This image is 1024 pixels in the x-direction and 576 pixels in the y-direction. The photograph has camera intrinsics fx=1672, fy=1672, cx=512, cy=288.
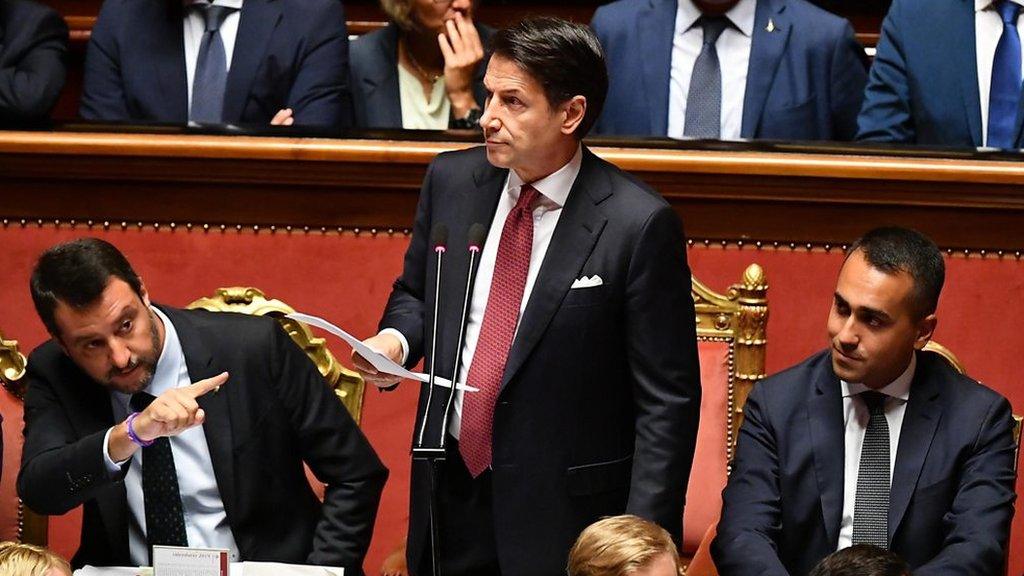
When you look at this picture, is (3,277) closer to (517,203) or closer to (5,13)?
(5,13)

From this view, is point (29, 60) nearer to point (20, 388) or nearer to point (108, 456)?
point (20, 388)

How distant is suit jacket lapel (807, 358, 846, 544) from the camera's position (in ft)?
7.08

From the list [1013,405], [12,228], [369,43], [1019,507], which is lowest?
[1019,507]

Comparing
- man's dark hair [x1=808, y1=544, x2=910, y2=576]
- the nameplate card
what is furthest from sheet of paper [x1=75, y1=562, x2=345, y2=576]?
man's dark hair [x1=808, y1=544, x2=910, y2=576]

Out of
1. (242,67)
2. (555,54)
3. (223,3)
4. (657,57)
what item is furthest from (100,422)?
(657,57)

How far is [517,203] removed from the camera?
2105 mm

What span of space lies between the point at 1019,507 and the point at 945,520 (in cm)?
55

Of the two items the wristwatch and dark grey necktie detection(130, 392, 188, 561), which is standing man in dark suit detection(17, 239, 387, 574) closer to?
dark grey necktie detection(130, 392, 188, 561)

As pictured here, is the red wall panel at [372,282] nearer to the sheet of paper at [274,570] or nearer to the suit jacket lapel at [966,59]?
the suit jacket lapel at [966,59]

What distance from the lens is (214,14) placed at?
310 cm

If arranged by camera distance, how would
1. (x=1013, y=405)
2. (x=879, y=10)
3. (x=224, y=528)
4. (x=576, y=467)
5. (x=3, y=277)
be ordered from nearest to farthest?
(x=576, y=467)
(x=224, y=528)
(x=1013, y=405)
(x=3, y=277)
(x=879, y=10)

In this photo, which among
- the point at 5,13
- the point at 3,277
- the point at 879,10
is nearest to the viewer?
the point at 3,277

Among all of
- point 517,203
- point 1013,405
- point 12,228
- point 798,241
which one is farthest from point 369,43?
point 1013,405

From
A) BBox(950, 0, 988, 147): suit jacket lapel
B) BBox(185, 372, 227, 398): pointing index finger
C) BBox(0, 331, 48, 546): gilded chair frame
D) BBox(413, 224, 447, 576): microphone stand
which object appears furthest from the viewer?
BBox(950, 0, 988, 147): suit jacket lapel
